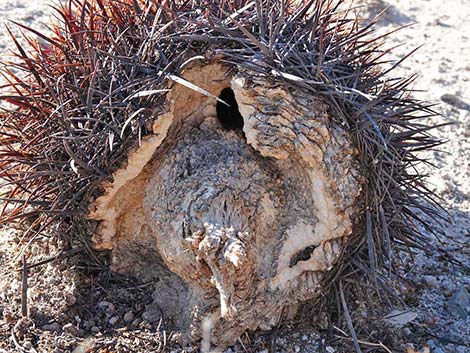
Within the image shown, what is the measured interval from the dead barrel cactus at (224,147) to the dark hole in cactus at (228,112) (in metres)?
0.06

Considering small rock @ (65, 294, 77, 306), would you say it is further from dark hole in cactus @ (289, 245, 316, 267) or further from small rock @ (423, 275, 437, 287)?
small rock @ (423, 275, 437, 287)

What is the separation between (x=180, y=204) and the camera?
7.64ft

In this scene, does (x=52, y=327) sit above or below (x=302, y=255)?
below

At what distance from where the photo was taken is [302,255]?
2.33m

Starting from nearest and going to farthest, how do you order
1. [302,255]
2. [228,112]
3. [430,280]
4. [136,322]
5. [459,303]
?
[302,255] → [136,322] → [228,112] → [459,303] → [430,280]

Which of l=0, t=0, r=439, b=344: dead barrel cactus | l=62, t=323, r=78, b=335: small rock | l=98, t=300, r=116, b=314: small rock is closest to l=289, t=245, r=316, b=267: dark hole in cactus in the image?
l=0, t=0, r=439, b=344: dead barrel cactus

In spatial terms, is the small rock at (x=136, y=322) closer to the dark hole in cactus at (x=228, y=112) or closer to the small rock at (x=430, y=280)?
the dark hole in cactus at (x=228, y=112)

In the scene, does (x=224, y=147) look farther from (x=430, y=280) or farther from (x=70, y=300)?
(x=430, y=280)

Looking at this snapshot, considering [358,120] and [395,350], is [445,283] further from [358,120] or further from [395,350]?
[358,120]

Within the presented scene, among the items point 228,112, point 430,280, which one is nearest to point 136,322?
point 228,112

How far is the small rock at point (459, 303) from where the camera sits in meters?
2.68

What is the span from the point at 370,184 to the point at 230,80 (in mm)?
541

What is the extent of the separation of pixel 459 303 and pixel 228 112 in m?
1.11

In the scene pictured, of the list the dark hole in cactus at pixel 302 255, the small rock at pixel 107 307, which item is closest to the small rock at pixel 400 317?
the dark hole in cactus at pixel 302 255
